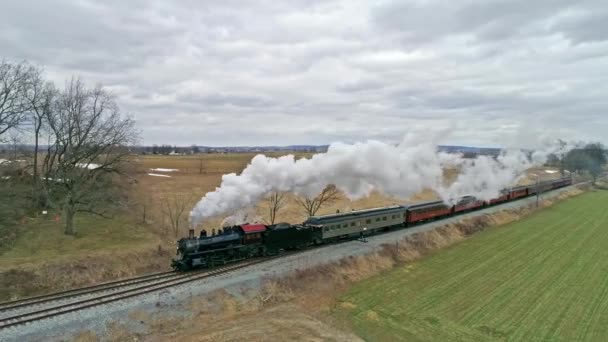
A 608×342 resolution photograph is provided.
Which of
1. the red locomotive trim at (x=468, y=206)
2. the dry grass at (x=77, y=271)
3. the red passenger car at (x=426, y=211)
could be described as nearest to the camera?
the dry grass at (x=77, y=271)

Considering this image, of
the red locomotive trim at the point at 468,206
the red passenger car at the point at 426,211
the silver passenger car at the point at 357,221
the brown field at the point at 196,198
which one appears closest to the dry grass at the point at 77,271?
the brown field at the point at 196,198

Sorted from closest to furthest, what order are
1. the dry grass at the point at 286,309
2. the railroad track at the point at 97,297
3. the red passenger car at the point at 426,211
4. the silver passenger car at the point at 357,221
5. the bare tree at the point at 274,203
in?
the railroad track at the point at 97,297 → the dry grass at the point at 286,309 → the silver passenger car at the point at 357,221 → the bare tree at the point at 274,203 → the red passenger car at the point at 426,211

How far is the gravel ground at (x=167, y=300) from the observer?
52.8 ft

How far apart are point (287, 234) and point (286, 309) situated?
8.67m

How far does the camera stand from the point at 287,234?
28.8 m

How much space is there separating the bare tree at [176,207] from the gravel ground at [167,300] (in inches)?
536

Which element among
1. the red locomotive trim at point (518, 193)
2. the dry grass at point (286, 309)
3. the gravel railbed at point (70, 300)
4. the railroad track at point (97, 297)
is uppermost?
the red locomotive trim at point (518, 193)

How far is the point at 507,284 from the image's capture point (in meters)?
24.3

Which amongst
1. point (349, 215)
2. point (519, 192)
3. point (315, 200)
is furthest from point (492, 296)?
point (519, 192)

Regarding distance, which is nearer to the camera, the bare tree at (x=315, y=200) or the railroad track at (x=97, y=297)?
the railroad track at (x=97, y=297)

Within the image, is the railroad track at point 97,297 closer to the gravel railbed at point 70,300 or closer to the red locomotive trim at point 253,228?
the gravel railbed at point 70,300

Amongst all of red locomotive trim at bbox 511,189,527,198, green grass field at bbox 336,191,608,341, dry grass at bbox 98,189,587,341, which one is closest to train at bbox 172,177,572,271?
dry grass at bbox 98,189,587,341

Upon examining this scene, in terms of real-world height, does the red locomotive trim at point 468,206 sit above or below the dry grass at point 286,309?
above

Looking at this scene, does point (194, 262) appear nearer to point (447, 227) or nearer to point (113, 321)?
point (113, 321)
